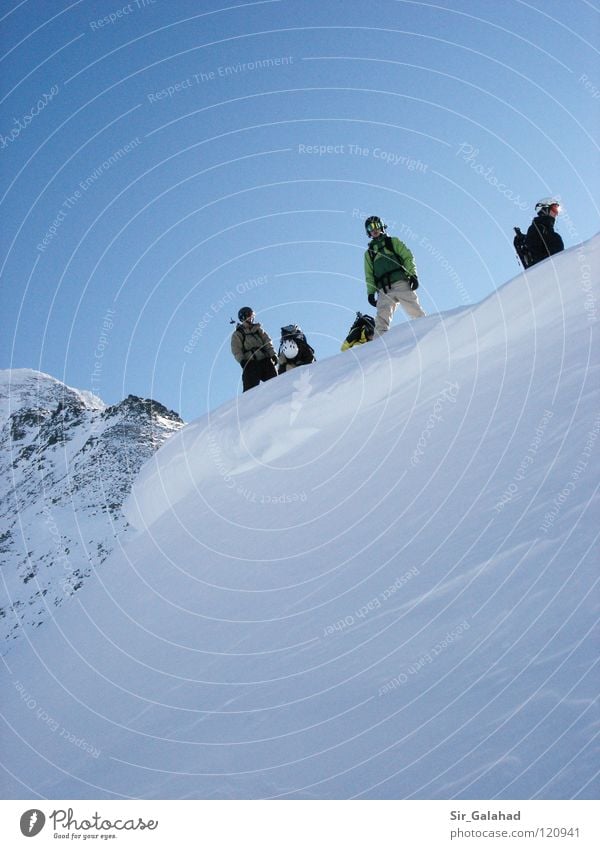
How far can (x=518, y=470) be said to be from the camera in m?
6.18

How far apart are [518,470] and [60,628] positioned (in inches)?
227

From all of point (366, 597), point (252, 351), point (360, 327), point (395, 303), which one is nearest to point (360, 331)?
point (360, 327)

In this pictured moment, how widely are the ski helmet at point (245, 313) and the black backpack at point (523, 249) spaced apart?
4.70 meters

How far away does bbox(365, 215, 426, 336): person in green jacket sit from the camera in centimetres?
1177

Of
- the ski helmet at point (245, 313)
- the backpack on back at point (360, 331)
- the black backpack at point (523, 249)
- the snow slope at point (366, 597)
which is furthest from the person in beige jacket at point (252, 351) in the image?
the black backpack at point (523, 249)

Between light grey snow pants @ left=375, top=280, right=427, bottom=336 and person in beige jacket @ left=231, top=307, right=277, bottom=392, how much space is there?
1.99 m

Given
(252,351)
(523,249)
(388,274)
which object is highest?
(523,249)

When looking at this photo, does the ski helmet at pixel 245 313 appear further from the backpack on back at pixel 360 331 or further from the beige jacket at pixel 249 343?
the backpack on back at pixel 360 331

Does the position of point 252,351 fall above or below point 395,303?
below

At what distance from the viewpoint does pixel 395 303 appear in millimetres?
12055

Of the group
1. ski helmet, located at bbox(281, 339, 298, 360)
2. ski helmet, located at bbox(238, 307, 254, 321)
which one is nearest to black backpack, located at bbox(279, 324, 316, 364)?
ski helmet, located at bbox(281, 339, 298, 360)

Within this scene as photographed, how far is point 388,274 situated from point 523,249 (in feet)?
7.68

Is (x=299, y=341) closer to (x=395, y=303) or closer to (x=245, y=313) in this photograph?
(x=245, y=313)

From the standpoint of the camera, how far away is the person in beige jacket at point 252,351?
12172 millimetres
